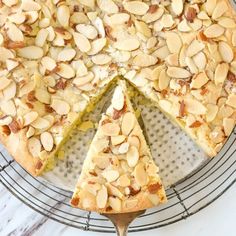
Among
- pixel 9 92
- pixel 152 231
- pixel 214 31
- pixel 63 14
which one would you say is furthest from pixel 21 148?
pixel 214 31

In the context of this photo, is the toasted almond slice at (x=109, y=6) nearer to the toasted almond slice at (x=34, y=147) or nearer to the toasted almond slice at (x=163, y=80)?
the toasted almond slice at (x=163, y=80)

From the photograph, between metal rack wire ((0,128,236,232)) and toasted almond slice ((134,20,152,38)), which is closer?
toasted almond slice ((134,20,152,38))

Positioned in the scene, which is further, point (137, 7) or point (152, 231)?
point (152, 231)

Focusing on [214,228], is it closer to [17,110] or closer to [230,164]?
[230,164]

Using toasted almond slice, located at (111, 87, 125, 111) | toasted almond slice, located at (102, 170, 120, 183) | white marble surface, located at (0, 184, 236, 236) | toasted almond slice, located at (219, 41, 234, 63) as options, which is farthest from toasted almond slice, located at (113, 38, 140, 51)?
white marble surface, located at (0, 184, 236, 236)

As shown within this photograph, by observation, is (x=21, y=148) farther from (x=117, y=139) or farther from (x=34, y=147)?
(x=117, y=139)

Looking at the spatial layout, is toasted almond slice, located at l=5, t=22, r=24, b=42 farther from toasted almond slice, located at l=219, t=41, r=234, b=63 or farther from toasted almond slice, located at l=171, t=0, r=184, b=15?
toasted almond slice, located at l=219, t=41, r=234, b=63
